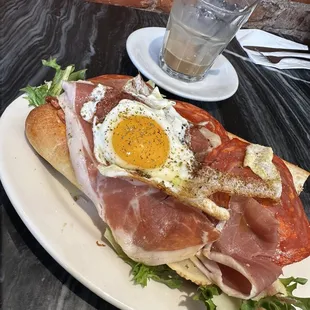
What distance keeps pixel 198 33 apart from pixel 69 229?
1237 millimetres

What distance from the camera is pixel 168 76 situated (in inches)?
81.7

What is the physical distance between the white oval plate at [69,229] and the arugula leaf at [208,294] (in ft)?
0.09

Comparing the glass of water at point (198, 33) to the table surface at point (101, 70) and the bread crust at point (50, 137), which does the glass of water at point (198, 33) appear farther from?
the bread crust at point (50, 137)

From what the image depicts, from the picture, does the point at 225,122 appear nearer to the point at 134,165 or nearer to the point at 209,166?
the point at 209,166

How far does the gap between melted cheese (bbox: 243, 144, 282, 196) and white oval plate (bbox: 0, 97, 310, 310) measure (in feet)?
0.94

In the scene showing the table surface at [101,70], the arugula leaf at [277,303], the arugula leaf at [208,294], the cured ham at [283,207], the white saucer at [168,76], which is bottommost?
the table surface at [101,70]

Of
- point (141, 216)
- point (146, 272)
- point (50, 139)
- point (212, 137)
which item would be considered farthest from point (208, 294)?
point (50, 139)

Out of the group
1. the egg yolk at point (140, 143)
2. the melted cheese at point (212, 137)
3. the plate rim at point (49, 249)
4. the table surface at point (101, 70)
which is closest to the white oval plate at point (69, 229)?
the plate rim at point (49, 249)

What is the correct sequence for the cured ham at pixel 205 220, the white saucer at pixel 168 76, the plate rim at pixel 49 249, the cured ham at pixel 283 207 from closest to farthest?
the plate rim at pixel 49 249
the cured ham at pixel 205 220
the cured ham at pixel 283 207
the white saucer at pixel 168 76

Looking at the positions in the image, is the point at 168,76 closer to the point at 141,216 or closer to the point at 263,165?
the point at 263,165

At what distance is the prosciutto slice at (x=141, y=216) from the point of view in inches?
45.3

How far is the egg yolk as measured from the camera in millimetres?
1227

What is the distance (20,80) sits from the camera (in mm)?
1771

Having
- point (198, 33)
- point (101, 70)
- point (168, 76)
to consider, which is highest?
point (198, 33)
